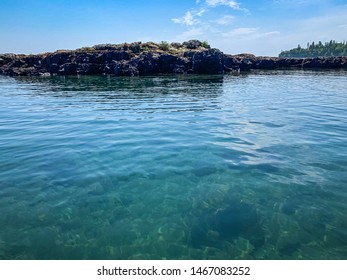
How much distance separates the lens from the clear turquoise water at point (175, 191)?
22.5ft

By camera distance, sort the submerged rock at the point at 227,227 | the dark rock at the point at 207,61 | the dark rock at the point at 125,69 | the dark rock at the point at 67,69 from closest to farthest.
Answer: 1. the submerged rock at the point at 227,227
2. the dark rock at the point at 125,69
3. the dark rock at the point at 207,61
4. the dark rock at the point at 67,69

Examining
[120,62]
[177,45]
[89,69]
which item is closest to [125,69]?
[120,62]

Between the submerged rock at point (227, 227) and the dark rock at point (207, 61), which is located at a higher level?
the dark rock at point (207, 61)

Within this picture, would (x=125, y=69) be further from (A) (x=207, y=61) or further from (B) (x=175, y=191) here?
(B) (x=175, y=191)

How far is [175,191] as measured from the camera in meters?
9.52

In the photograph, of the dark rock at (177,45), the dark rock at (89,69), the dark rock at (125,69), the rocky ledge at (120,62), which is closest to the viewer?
the dark rock at (125,69)

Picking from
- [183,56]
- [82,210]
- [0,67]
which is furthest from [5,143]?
[0,67]

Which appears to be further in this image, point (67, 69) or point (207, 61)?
point (67, 69)

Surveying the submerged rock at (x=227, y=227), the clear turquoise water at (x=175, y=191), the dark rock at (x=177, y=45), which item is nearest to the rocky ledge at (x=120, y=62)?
the dark rock at (x=177, y=45)

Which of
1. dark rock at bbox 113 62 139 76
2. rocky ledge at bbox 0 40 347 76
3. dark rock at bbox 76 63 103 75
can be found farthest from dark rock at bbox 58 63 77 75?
dark rock at bbox 113 62 139 76

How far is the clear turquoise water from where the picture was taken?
685 centimetres

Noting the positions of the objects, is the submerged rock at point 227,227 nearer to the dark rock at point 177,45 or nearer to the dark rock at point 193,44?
the dark rock at point 193,44
